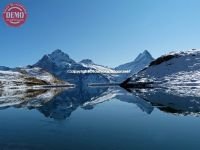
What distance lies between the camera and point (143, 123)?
38125mm

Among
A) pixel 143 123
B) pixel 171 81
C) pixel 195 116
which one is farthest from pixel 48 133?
pixel 171 81

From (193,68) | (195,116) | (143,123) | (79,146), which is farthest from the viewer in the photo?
(193,68)

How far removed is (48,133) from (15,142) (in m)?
5.08

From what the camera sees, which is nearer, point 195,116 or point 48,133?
point 48,133

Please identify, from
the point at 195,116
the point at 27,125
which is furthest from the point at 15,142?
the point at 195,116

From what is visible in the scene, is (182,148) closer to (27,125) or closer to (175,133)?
(175,133)

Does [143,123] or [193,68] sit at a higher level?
[193,68]

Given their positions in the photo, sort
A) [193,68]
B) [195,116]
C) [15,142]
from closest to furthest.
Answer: [15,142] < [195,116] < [193,68]

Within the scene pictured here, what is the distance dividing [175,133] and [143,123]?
8.05 meters

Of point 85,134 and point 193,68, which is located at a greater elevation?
point 193,68

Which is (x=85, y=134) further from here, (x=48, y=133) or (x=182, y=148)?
(x=182, y=148)

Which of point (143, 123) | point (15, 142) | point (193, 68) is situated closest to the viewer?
point (15, 142)

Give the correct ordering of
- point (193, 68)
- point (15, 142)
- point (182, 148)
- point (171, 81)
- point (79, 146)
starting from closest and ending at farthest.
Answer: point (182, 148)
point (79, 146)
point (15, 142)
point (171, 81)
point (193, 68)

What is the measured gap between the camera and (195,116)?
41344mm
